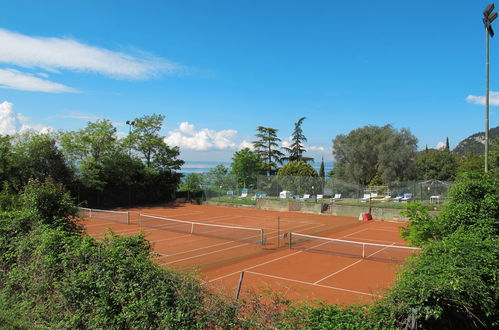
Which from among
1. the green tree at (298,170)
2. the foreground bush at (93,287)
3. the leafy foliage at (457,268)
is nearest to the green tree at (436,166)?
the green tree at (298,170)

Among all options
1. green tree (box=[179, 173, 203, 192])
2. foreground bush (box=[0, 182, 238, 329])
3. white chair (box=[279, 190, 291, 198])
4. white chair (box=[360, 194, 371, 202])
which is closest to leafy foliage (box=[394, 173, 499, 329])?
foreground bush (box=[0, 182, 238, 329])

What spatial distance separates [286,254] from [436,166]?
172ft

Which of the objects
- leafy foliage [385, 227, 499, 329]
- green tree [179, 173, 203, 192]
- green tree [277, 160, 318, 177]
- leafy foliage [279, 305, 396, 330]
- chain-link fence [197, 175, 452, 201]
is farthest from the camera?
green tree [277, 160, 318, 177]

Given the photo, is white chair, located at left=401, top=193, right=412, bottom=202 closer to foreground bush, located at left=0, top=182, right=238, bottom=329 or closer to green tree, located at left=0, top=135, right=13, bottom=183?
foreground bush, located at left=0, top=182, right=238, bottom=329

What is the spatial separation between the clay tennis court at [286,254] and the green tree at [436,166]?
36525mm

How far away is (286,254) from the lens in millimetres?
17781

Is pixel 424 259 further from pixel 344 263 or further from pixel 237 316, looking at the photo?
pixel 344 263

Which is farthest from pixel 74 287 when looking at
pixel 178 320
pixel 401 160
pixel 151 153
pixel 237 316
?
pixel 401 160

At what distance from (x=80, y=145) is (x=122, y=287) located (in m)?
36.6

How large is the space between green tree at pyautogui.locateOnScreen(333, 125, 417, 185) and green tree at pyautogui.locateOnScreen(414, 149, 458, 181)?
25.6 ft

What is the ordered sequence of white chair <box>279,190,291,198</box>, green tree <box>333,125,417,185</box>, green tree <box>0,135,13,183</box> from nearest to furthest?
green tree <box>0,135,13,183</box>, white chair <box>279,190,291,198</box>, green tree <box>333,125,417,185</box>

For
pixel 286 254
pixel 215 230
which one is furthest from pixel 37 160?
pixel 286 254

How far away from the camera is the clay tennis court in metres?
12.6

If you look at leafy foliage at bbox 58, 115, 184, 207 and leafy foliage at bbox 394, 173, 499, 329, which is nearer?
leafy foliage at bbox 394, 173, 499, 329
